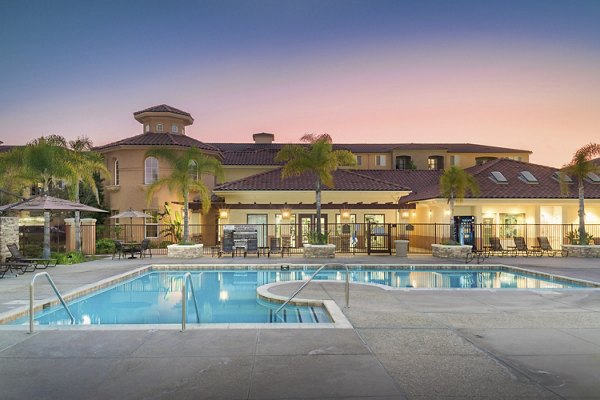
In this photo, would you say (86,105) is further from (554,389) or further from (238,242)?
(554,389)

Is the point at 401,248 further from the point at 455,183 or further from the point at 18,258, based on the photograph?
the point at 18,258

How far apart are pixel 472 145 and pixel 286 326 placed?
51417 mm

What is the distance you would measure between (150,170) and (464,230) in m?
22.3

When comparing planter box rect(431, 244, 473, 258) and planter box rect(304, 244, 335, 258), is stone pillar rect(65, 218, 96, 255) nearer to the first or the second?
planter box rect(304, 244, 335, 258)

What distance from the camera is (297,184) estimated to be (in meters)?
27.0

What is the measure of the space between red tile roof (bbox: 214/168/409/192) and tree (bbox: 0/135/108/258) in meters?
8.00

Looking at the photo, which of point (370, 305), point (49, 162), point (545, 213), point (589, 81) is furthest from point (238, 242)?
point (589, 81)

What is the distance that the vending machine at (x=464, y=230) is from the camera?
25495mm

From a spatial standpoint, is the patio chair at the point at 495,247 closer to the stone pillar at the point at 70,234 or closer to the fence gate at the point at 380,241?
the fence gate at the point at 380,241

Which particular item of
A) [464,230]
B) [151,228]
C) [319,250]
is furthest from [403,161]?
[151,228]

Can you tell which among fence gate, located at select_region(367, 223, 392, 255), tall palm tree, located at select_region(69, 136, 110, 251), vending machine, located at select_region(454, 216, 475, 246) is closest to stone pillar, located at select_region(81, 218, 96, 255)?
tall palm tree, located at select_region(69, 136, 110, 251)

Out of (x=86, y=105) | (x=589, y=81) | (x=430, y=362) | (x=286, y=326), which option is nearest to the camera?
(x=430, y=362)

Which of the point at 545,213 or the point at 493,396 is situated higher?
the point at 545,213

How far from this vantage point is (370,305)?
9.84 metres
